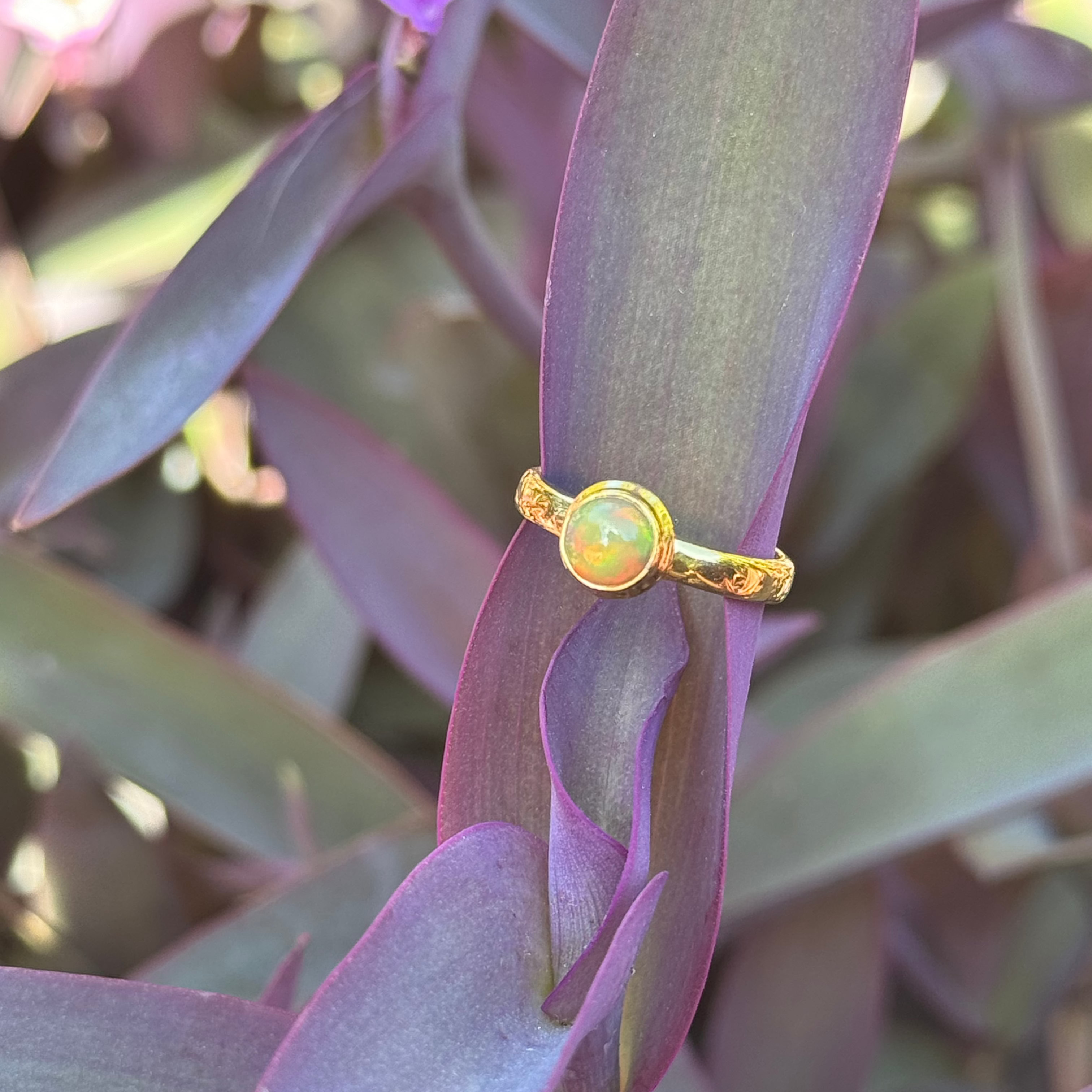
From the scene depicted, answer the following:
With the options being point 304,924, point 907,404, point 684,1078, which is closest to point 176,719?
point 304,924

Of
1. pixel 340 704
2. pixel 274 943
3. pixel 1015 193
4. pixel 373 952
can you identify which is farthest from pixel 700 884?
pixel 1015 193

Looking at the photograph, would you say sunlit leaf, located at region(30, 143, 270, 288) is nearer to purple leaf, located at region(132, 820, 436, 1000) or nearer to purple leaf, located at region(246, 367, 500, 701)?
purple leaf, located at region(246, 367, 500, 701)

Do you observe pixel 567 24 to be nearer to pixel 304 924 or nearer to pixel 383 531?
pixel 383 531

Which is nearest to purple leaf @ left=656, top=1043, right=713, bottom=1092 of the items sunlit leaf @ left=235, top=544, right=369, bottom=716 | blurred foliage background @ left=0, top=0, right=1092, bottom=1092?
blurred foliage background @ left=0, top=0, right=1092, bottom=1092

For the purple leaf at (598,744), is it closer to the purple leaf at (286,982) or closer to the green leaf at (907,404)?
the purple leaf at (286,982)

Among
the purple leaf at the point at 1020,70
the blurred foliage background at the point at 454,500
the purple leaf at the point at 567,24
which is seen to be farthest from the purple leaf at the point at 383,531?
the purple leaf at the point at 1020,70
